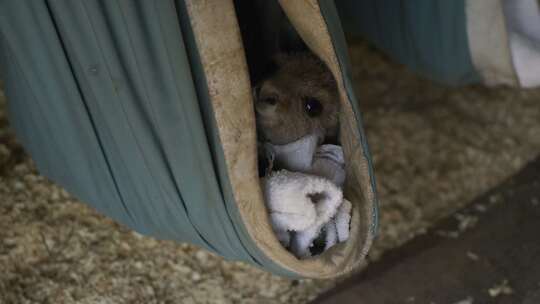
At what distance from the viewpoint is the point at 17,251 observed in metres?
1.69

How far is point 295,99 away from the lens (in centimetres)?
144

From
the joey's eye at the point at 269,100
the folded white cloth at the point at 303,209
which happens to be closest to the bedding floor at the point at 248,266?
the folded white cloth at the point at 303,209

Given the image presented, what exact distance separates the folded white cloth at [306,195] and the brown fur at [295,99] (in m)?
0.03

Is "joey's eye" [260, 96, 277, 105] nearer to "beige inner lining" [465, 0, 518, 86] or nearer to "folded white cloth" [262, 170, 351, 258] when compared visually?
"folded white cloth" [262, 170, 351, 258]

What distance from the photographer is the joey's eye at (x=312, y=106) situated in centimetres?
145

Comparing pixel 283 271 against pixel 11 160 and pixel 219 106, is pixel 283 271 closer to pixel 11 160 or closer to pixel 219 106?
pixel 219 106

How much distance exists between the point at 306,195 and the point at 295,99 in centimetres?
23

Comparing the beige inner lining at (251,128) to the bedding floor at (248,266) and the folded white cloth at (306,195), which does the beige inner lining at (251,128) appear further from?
the bedding floor at (248,266)

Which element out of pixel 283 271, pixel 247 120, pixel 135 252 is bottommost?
pixel 135 252

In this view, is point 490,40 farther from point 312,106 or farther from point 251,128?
point 251,128

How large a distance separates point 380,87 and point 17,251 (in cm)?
132

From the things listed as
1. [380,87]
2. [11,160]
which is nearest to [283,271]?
[11,160]

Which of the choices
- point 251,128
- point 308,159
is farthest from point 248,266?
point 251,128

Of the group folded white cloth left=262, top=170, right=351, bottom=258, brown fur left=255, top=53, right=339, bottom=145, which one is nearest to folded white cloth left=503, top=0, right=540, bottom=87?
brown fur left=255, top=53, right=339, bottom=145
